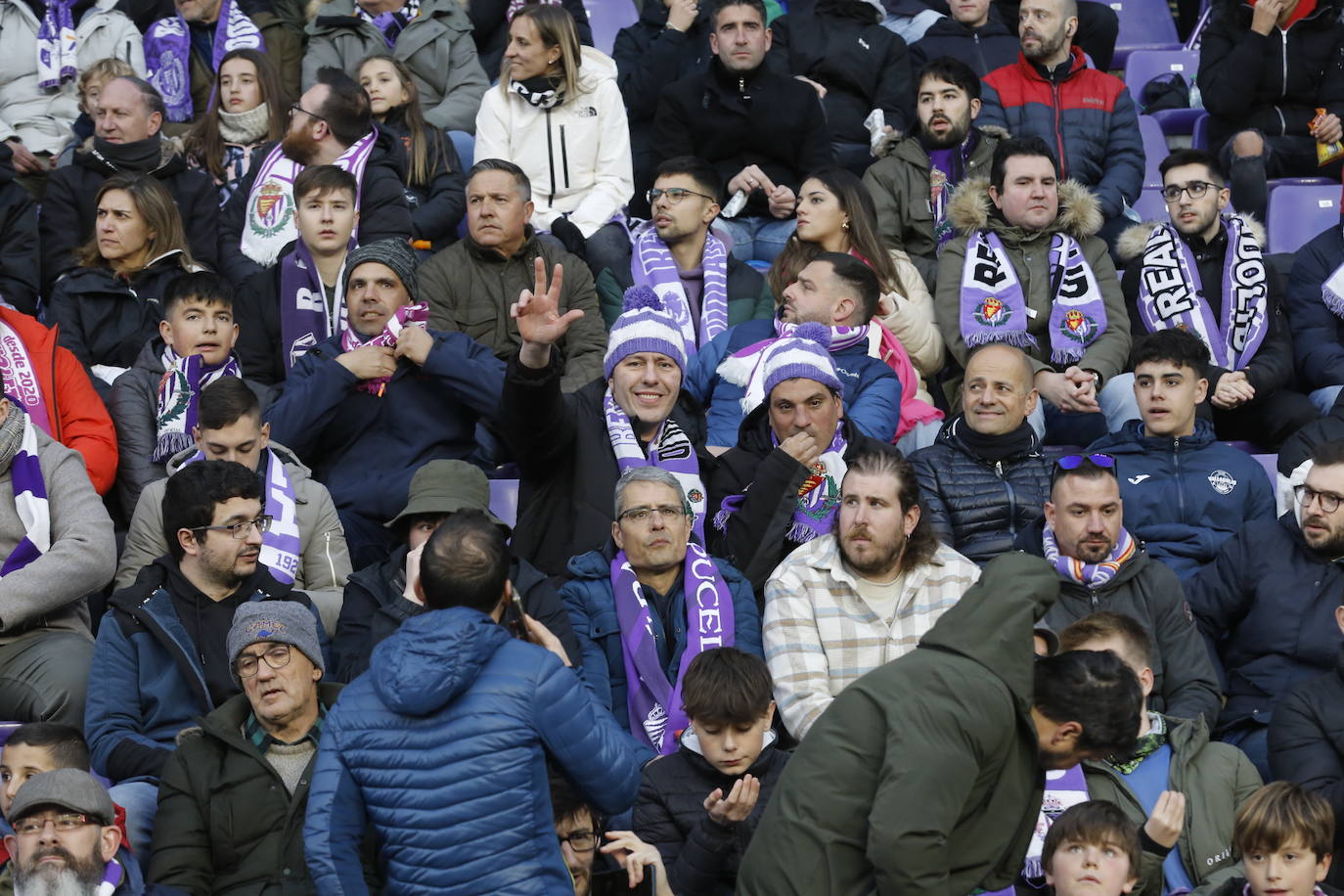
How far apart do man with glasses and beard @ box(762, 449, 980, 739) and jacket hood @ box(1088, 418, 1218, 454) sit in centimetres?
146

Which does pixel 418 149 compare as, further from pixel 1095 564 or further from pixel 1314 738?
pixel 1314 738

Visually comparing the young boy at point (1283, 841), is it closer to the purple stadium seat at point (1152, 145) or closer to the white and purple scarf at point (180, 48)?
the purple stadium seat at point (1152, 145)

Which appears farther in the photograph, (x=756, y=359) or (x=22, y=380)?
(x=756, y=359)

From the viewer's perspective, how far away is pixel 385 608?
18.4ft

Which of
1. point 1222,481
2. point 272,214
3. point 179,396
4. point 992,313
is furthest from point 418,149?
point 1222,481

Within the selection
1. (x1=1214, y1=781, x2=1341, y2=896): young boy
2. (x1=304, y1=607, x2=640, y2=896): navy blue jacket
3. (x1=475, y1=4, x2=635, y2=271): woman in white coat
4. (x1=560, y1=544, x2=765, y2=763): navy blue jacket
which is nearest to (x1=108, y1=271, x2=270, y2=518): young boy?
(x1=560, y1=544, x2=765, y2=763): navy blue jacket

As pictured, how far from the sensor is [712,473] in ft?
21.3

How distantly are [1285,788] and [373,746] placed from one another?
249 centimetres

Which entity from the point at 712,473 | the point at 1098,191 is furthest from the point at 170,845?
the point at 1098,191

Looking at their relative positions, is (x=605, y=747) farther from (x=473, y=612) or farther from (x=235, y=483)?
(x=235, y=483)

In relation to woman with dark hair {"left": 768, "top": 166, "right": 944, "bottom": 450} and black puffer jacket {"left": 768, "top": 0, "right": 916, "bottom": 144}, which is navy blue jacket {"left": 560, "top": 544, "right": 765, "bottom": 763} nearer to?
woman with dark hair {"left": 768, "top": 166, "right": 944, "bottom": 450}

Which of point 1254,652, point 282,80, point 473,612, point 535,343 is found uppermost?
point 282,80

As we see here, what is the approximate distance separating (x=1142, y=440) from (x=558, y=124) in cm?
318

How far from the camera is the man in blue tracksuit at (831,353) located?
22.7 ft
